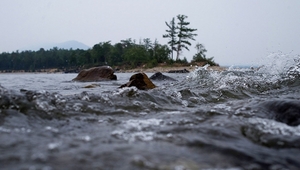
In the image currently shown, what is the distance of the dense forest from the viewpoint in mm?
43031

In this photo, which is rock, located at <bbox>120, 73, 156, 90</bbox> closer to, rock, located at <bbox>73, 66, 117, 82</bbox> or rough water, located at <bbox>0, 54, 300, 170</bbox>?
rough water, located at <bbox>0, 54, 300, 170</bbox>

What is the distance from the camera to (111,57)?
2360 inches

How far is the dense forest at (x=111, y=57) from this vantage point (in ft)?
141

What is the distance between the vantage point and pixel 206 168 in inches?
54.5

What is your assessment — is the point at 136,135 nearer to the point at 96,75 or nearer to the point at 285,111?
the point at 285,111

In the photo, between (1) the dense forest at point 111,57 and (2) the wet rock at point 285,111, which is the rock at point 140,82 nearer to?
(2) the wet rock at point 285,111

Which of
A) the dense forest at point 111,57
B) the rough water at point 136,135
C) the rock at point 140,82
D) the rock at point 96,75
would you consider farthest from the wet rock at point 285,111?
the dense forest at point 111,57

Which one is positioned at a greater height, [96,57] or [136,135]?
[96,57]

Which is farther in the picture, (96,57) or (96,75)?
(96,57)

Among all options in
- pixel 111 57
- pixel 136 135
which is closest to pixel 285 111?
pixel 136 135

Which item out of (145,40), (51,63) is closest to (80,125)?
(145,40)

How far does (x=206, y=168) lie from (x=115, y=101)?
2233mm

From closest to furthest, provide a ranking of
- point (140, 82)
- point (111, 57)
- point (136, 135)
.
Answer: point (136, 135) → point (140, 82) → point (111, 57)

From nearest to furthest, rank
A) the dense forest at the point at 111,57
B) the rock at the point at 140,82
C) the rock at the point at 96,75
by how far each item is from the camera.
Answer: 1. the rock at the point at 140,82
2. the rock at the point at 96,75
3. the dense forest at the point at 111,57
